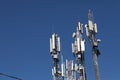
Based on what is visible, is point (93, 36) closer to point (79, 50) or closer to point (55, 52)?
point (79, 50)

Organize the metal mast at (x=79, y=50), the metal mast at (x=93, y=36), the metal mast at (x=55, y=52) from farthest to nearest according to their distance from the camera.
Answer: the metal mast at (x=55, y=52), the metal mast at (x=79, y=50), the metal mast at (x=93, y=36)

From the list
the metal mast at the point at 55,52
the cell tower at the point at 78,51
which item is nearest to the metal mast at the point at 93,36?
the cell tower at the point at 78,51

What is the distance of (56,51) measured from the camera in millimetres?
68500

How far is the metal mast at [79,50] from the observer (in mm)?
59906

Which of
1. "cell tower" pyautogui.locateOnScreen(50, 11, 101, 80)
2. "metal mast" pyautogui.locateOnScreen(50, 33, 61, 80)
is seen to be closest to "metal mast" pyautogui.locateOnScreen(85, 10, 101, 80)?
"cell tower" pyautogui.locateOnScreen(50, 11, 101, 80)

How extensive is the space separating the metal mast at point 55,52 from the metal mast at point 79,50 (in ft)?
14.9

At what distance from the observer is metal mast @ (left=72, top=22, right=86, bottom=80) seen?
59906 millimetres

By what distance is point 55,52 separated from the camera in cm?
6844

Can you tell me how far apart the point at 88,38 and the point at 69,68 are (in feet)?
82.9

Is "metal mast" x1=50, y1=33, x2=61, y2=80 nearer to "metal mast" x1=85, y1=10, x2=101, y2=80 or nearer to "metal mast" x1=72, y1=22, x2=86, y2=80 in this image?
"metal mast" x1=72, y1=22, x2=86, y2=80

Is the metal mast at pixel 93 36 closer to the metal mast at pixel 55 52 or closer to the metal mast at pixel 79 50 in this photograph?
the metal mast at pixel 79 50

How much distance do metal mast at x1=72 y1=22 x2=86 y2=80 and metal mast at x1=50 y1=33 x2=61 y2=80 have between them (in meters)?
4.53

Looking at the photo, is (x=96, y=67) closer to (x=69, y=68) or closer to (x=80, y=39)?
(x=80, y=39)

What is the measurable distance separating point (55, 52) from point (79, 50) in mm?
8716
